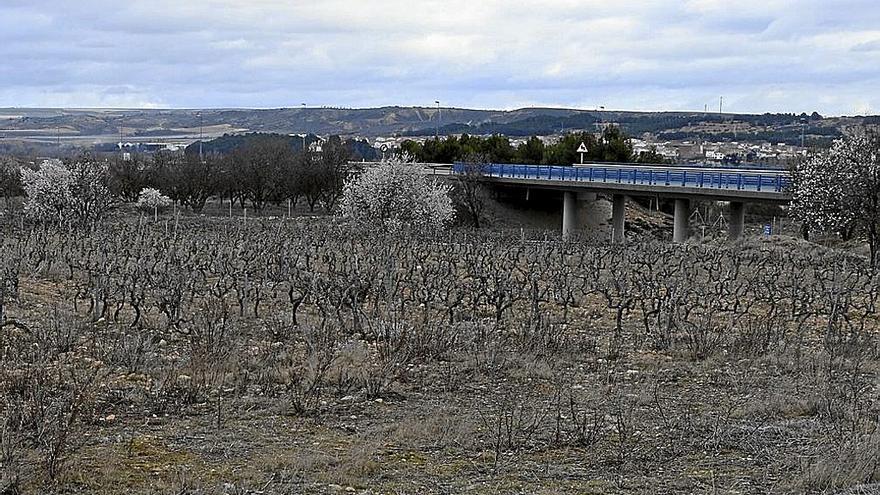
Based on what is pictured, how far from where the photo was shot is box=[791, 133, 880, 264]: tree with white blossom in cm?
2812

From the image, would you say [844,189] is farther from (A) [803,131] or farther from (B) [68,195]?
(A) [803,131]

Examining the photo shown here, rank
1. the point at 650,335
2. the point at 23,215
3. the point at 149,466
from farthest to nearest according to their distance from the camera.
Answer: the point at 23,215
the point at 650,335
the point at 149,466

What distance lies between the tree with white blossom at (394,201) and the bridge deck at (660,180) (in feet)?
28.0

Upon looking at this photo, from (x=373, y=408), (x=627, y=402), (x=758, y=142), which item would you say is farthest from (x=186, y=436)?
(x=758, y=142)

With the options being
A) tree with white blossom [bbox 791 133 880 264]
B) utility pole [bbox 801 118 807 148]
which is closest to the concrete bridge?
tree with white blossom [bbox 791 133 880 264]

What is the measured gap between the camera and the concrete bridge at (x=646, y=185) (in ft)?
128

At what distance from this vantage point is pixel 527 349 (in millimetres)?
11516

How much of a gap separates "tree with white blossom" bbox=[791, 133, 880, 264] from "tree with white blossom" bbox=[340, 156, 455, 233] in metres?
13.0

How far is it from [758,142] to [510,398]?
152 meters

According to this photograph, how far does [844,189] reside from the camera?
29.5 metres

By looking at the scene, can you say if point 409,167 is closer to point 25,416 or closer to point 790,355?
point 790,355

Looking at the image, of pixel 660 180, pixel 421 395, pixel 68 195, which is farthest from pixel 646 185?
pixel 421 395

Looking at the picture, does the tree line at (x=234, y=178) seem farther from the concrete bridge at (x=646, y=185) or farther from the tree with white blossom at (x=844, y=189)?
the tree with white blossom at (x=844, y=189)

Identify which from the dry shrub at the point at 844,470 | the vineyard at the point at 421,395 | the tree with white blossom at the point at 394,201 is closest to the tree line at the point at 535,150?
the tree with white blossom at the point at 394,201
